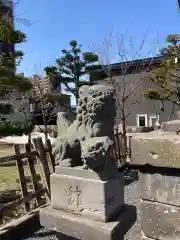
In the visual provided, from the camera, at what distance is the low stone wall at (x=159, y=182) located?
1203mm

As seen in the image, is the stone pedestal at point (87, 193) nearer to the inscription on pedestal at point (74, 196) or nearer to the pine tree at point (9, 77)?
the inscription on pedestal at point (74, 196)

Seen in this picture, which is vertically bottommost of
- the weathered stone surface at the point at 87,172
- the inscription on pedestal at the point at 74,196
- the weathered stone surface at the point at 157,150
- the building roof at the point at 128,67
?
the inscription on pedestal at the point at 74,196

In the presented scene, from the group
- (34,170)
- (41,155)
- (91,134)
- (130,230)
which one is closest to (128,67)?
(41,155)

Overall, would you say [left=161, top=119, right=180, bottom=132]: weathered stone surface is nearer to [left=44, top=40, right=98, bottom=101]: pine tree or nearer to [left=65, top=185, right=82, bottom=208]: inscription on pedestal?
[left=65, top=185, right=82, bottom=208]: inscription on pedestal

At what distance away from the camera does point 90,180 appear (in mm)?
2023

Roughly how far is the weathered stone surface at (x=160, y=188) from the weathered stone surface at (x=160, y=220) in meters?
0.03

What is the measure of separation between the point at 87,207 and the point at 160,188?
0.96 m

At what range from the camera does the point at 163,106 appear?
61.3ft

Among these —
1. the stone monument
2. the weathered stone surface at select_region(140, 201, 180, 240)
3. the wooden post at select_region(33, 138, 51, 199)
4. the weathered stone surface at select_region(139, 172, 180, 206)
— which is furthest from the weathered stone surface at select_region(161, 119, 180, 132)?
the wooden post at select_region(33, 138, 51, 199)

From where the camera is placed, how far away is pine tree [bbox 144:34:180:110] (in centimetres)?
1098

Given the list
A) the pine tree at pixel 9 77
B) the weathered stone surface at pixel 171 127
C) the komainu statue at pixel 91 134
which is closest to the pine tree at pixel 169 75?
the pine tree at pixel 9 77

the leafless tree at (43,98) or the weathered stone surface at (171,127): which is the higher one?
A: the leafless tree at (43,98)

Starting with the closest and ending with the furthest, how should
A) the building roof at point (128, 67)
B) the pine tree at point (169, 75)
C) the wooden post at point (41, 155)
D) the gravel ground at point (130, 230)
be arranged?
the gravel ground at point (130, 230) < the wooden post at point (41, 155) < the pine tree at point (169, 75) < the building roof at point (128, 67)

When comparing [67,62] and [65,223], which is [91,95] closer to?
[65,223]
